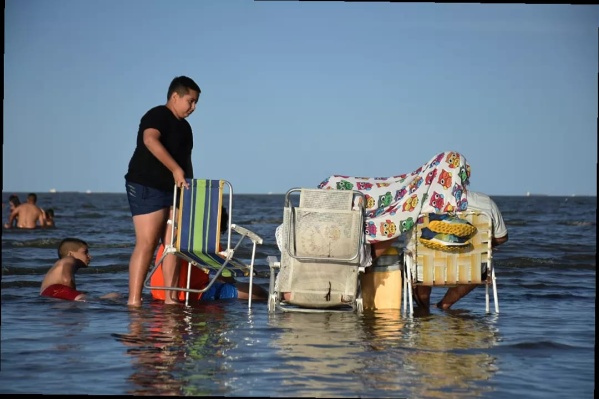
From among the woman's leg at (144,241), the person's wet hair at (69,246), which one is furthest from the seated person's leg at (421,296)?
the person's wet hair at (69,246)

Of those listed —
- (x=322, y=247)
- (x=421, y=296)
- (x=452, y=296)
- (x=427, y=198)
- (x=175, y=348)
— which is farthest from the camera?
(x=452, y=296)

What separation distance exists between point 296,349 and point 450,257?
204 cm

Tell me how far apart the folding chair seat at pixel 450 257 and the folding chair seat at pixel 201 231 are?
121cm

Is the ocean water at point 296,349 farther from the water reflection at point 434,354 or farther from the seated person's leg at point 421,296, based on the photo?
the seated person's leg at point 421,296

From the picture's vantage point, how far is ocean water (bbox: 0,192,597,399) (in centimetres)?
492

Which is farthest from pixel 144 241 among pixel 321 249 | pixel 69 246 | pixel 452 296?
pixel 452 296

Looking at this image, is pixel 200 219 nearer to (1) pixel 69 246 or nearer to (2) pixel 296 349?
(1) pixel 69 246

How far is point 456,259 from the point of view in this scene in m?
7.62

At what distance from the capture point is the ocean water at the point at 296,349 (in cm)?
492

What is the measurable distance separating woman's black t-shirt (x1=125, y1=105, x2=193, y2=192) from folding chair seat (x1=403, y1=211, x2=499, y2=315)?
1.96m

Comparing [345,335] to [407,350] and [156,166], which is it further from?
[156,166]

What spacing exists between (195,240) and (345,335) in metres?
1.84

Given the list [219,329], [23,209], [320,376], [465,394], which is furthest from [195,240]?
[23,209]

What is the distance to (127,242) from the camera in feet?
61.2
